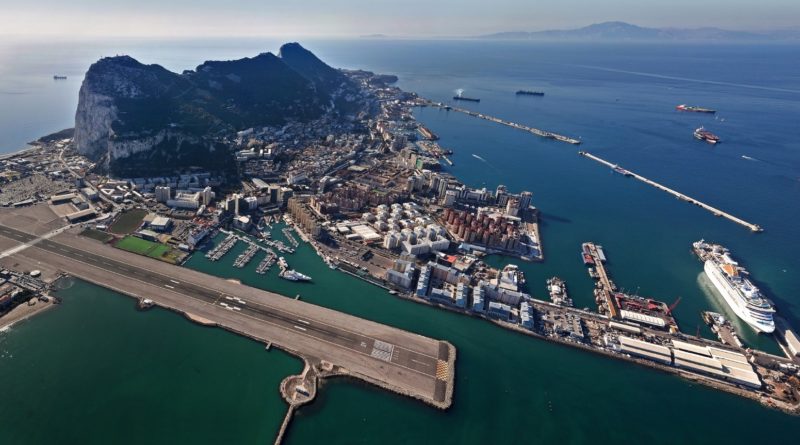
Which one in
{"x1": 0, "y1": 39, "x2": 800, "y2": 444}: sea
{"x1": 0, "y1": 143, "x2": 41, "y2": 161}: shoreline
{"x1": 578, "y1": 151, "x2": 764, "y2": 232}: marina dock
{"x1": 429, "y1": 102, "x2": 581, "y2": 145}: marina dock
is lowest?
{"x1": 0, "y1": 39, "x2": 800, "y2": 444}: sea

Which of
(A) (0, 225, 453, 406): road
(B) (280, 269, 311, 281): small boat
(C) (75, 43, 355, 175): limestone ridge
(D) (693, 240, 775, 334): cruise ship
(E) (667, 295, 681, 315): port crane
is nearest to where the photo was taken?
(A) (0, 225, 453, 406): road

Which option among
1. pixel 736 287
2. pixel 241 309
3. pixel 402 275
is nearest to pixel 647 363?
pixel 736 287

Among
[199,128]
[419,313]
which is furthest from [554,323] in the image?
[199,128]

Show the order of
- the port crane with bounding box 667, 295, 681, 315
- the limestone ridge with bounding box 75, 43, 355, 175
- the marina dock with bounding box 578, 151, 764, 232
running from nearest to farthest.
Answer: the port crane with bounding box 667, 295, 681, 315
the marina dock with bounding box 578, 151, 764, 232
the limestone ridge with bounding box 75, 43, 355, 175

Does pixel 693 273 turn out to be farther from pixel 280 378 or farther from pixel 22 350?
pixel 22 350

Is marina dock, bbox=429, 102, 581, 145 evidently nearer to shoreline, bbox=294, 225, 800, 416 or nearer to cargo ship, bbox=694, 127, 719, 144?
cargo ship, bbox=694, 127, 719, 144

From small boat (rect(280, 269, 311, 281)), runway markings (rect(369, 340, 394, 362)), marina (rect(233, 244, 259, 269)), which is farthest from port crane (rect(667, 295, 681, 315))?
marina (rect(233, 244, 259, 269))
